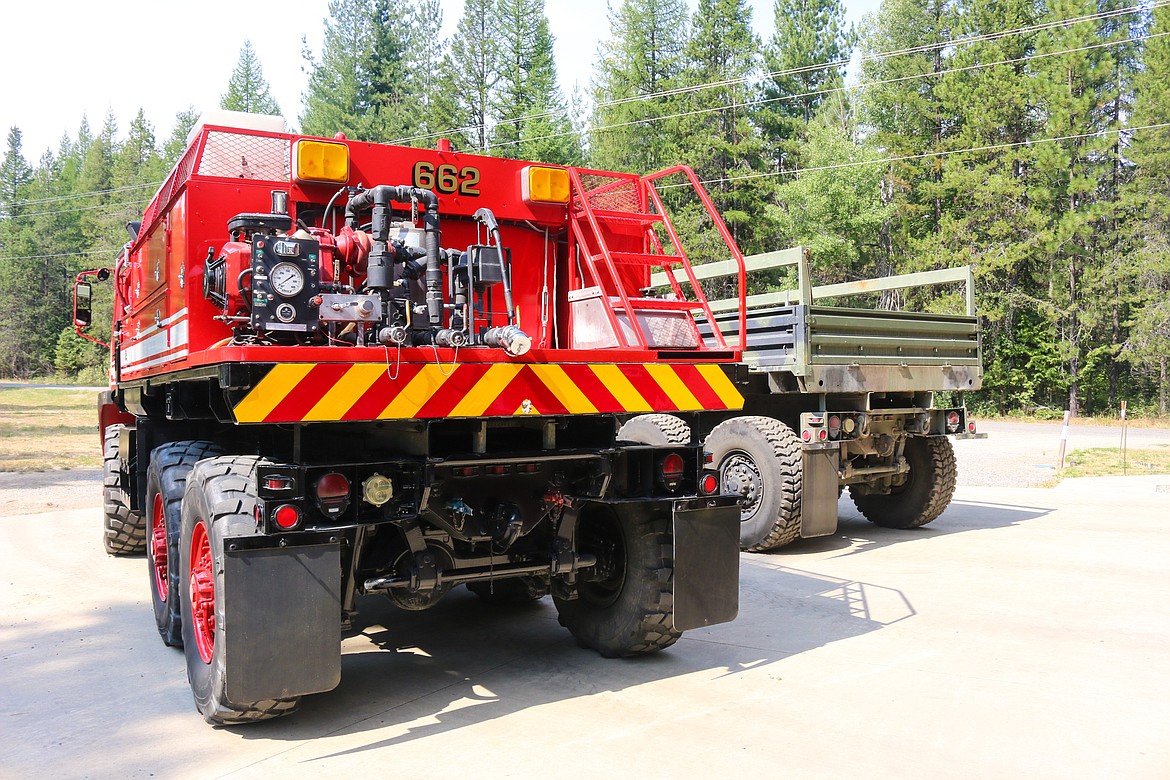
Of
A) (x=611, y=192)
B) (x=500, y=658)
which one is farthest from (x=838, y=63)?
(x=500, y=658)

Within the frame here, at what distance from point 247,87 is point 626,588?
56.1 meters

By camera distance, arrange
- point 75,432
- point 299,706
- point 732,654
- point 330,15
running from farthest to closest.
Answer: point 330,15 → point 75,432 → point 732,654 → point 299,706

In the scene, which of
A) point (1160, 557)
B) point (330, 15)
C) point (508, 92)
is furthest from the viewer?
point (330, 15)

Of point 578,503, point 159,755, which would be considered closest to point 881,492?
point 578,503

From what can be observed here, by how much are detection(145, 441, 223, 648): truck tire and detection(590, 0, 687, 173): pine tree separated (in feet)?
116

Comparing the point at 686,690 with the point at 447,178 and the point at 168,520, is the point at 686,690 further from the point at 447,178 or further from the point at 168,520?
the point at 447,178

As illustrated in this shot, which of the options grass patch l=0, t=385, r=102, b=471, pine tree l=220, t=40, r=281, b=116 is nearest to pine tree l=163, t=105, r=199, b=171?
pine tree l=220, t=40, r=281, b=116

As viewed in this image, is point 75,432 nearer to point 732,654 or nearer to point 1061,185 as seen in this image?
point 732,654

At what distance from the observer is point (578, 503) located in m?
4.70

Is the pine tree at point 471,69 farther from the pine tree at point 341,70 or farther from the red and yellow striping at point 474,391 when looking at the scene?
the red and yellow striping at point 474,391

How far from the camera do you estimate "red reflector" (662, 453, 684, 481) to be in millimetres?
4812

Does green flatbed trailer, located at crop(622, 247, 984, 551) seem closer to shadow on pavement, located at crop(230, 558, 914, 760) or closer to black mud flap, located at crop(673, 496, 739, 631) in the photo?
shadow on pavement, located at crop(230, 558, 914, 760)

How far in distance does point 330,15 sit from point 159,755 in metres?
48.7

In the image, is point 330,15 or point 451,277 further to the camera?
point 330,15
